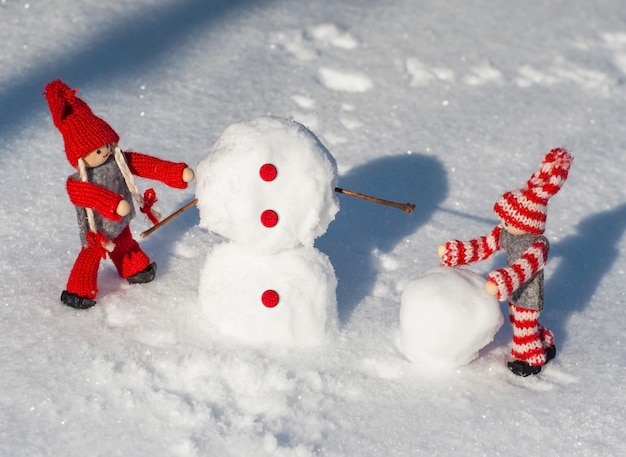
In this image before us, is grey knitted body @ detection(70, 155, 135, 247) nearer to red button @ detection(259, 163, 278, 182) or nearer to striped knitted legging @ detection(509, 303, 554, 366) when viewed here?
red button @ detection(259, 163, 278, 182)

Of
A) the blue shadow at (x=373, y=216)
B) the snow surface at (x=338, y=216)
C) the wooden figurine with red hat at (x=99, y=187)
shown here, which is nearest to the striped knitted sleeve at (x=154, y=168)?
the wooden figurine with red hat at (x=99, y=187)

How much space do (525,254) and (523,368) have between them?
35cm

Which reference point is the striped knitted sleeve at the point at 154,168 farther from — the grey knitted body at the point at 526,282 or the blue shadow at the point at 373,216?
the grey knitted body at the point at 526,282

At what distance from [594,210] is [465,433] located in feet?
4.49

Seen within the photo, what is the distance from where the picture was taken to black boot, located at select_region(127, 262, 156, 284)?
256 centimetres

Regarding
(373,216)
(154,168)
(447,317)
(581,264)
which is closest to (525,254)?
(447,317)

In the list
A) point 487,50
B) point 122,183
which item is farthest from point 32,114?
point 487,50

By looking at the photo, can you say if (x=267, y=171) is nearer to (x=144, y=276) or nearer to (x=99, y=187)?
(x=99, y=187)

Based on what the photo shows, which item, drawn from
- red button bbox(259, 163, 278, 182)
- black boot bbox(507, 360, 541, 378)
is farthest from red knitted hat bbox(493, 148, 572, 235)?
red button bbox(259, 163, 278, 182)

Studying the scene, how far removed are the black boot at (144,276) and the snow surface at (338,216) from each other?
2cm

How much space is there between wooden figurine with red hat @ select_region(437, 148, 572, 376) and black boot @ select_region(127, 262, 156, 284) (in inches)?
34.1

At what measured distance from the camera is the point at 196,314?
2.47m

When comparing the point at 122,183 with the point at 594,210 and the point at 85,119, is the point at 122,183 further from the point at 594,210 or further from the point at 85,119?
the point at 594,210

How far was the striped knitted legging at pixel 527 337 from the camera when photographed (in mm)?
2328
